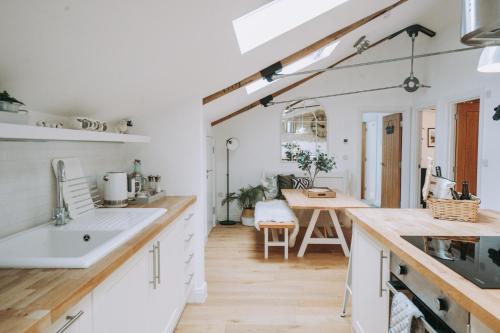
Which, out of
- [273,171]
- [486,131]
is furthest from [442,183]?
→ [273,171]

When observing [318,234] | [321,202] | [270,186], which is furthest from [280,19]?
[270,186]

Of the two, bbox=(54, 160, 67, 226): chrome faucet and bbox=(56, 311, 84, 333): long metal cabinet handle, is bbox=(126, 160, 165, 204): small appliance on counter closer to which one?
bbox=(54, 160, 67, 226): chrome faucet

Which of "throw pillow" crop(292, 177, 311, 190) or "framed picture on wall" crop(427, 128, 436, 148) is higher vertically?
"framed picture on wall" crop(427, 128, 436, 148)

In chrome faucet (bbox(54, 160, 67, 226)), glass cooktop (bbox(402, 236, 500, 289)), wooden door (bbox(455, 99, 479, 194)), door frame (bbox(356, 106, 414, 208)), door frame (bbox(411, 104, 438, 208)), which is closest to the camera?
glass cooktop (bbox(402, 236, 500, 289))

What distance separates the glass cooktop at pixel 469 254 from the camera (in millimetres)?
1038

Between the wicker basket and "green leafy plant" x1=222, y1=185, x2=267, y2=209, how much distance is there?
376 centimetres

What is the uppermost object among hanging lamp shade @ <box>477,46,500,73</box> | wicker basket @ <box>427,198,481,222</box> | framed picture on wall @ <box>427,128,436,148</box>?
hanging lamp shade @ <box>477,46,500,73</box>

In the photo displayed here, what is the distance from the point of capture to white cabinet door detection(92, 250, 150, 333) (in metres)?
1.19

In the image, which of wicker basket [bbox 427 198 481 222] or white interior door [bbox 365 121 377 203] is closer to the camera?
wicker basket [bbox 427 198 481 222]

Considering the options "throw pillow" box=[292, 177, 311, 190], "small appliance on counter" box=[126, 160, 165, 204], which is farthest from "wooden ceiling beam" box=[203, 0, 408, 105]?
"throw pillow" box=[292, 177, 311, 190]

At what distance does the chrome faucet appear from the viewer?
70.6 inches

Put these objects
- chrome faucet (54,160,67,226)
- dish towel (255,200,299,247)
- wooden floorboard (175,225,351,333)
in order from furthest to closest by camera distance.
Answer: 1. dish towel (255,200,299,247)
2. wooden floorboard (175,225,351,333)
3. chrome faucet (54,160,67,226)

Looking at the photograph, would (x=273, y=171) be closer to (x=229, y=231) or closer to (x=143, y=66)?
(x=229, y=231)

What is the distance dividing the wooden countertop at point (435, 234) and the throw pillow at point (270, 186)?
3.31m
